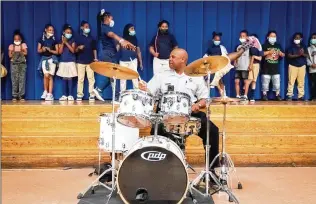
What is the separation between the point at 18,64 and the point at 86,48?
4.36 feet

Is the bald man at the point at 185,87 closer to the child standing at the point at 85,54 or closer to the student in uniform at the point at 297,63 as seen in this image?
the child standing at the point at 85,54

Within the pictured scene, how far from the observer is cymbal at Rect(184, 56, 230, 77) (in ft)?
14.3

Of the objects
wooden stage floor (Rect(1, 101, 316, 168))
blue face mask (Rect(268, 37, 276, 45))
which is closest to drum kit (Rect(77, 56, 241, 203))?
Answer: wooden stage floor (Rect(1, 101, 316, 168))

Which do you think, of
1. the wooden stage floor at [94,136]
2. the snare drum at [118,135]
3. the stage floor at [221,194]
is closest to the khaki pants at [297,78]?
the wooden stage floor at [94,136]

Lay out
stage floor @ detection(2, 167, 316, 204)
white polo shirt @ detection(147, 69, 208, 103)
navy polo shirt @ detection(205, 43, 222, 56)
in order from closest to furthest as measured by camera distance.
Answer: stage floor @ detection(2, 167, 316, 204)
white polo shirt @ detection(147, 69, 208, 103)
navy polo shirt @ detection(205, 43, 222, 56)

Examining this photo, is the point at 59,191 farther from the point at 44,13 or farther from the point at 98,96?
the point at 44,13

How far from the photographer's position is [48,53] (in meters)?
8.53

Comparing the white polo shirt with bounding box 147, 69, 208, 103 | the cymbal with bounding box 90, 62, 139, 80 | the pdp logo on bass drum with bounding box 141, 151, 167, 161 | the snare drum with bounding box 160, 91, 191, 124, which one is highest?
the cymbal with bounding box 90, 62, 139, 80

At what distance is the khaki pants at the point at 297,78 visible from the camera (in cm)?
893

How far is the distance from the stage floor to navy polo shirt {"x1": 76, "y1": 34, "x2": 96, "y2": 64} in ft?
10.1

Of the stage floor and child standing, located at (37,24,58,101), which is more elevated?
child standing, located at (37,24,58,101)

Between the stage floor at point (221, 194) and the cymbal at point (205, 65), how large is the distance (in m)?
1.33

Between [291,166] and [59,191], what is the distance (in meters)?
3.24

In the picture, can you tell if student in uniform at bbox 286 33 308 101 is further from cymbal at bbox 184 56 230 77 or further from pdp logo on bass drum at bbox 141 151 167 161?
pdp logo on bass drum at bbox 141 151 167 161
